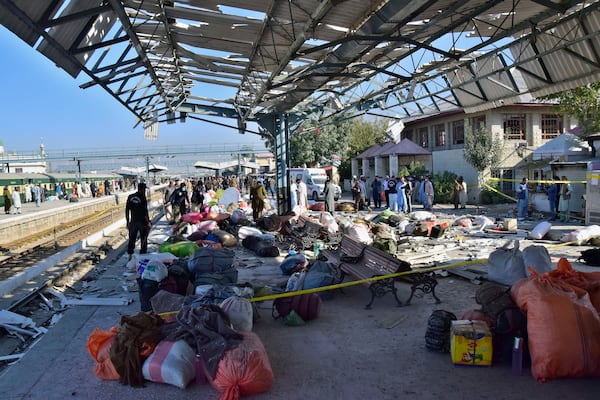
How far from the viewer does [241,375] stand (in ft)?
12.4

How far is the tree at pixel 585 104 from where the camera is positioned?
51.2 ft

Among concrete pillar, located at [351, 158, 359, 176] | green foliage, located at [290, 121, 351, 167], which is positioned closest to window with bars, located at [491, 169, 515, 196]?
concrete pillar, located at [351, 158, 359, 176]

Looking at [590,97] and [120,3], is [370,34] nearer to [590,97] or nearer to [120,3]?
[120,3]

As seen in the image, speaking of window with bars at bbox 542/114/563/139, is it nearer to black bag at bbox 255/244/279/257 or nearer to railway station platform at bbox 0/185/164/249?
black bag at bbox 255/244/279/257

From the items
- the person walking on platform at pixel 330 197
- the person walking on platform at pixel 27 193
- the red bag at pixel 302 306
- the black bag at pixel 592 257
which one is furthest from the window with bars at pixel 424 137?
the person walking on platform at pixel 27 193

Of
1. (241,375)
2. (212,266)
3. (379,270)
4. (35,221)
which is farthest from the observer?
(35,221)

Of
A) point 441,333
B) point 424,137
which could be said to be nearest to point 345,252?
point 441,333

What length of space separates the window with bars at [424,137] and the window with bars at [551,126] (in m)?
7.13

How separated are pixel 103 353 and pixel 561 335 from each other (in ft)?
13.3

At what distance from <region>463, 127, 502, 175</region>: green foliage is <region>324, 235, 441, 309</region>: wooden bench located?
16.0m

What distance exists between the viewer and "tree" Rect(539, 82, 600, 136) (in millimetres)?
15617

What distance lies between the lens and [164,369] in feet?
13.2

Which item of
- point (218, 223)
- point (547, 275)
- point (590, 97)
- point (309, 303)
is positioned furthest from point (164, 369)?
point (590, 97)

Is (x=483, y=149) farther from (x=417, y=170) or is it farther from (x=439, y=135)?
(x=439, y=135)
